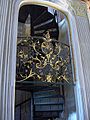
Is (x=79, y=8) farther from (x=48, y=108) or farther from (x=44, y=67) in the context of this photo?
(x=48, y=108)

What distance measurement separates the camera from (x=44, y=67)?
3.87m

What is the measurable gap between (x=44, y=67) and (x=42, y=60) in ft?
0.41

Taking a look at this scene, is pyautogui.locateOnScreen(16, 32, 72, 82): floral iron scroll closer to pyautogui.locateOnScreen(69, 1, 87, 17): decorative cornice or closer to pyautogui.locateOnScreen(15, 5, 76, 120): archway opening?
pyautogui.locateOnScreen(15, 5, 76, 120): archway opening

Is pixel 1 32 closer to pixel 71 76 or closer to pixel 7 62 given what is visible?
pixel 7 62

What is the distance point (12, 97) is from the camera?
3.14 m

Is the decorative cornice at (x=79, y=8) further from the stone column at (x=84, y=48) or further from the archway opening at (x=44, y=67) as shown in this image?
the archway opening at (x=44, y=67)

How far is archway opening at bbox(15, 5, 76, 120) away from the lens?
381 centimetres

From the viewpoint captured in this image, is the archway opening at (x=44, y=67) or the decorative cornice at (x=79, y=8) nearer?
the archway opening at (x=44, y=67)

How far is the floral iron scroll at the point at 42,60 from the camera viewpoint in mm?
3748

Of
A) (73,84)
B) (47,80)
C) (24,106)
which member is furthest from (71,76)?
(24,106)

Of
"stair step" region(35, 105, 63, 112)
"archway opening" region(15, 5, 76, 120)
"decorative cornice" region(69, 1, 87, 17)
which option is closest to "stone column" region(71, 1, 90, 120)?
"decorative cornice" region(69, 1, 87, 17)

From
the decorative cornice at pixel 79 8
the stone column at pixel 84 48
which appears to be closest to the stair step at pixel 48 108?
the stone column at pixel 84 48

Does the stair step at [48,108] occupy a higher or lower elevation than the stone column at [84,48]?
lower

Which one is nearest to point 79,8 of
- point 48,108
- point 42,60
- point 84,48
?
point 84,48
